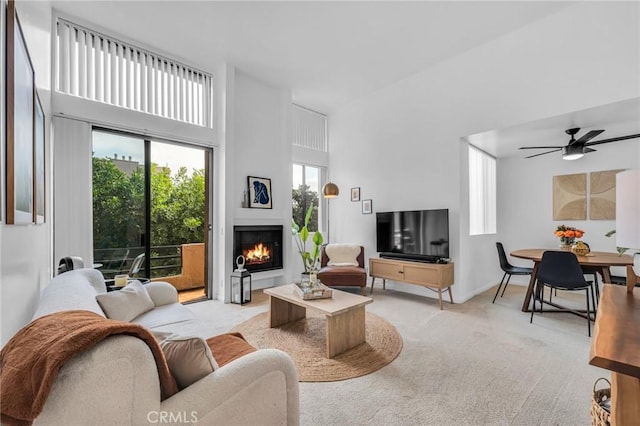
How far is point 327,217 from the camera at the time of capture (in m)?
5.98

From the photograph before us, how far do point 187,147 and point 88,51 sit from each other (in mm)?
1500

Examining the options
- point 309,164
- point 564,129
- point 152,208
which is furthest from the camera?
point 309,164

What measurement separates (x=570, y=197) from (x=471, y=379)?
4.11 m

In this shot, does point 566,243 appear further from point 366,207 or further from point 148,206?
point 148,206

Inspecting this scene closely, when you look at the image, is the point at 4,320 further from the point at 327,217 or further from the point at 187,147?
the point at 327,217

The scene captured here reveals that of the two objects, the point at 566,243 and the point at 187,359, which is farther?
the point at 566,243

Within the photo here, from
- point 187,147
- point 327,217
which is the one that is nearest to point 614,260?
point 327,217

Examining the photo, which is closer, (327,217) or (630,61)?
(630,61)

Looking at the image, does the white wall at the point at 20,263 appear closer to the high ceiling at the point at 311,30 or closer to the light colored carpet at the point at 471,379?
the light colored carpet at the point at 471,379

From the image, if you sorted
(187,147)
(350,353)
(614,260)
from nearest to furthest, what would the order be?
1. (350,353)
2. (614,260)
3. (187,147)

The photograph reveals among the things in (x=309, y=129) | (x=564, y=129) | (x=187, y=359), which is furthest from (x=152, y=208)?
(x=564, y=129)

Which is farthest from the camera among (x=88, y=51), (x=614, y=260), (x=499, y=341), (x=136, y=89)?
(x=136, y=89)

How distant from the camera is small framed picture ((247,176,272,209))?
4.64 metres

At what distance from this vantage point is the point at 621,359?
0.88 metres
